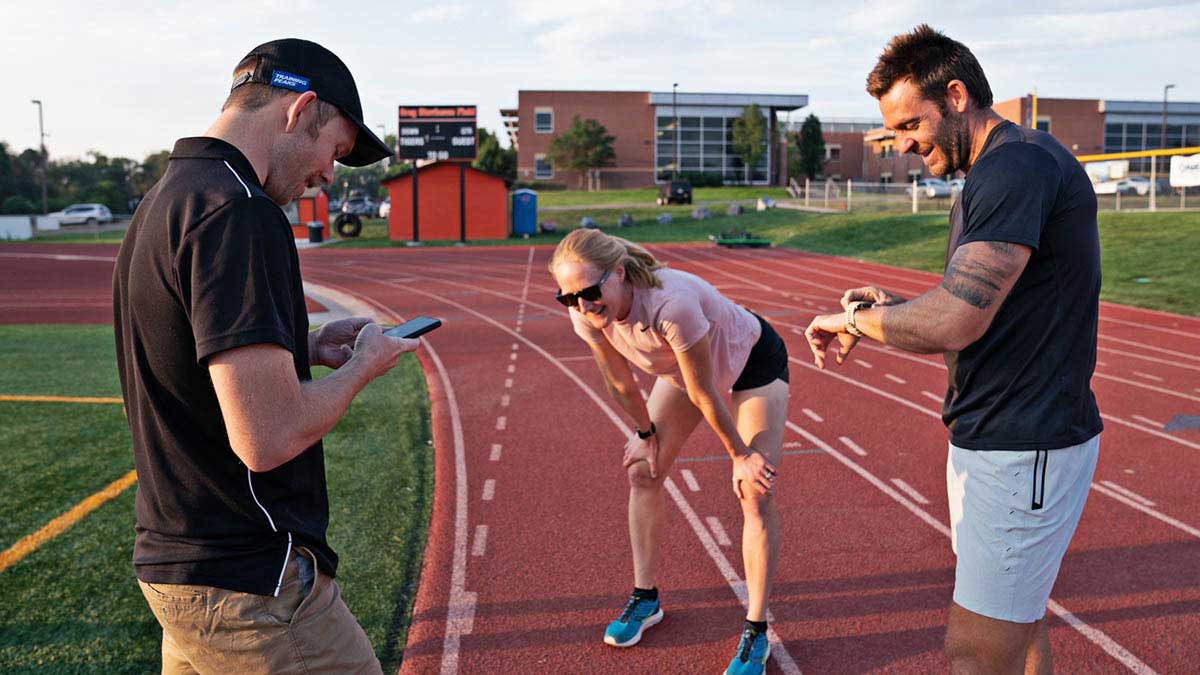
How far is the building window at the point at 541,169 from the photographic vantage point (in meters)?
68.1

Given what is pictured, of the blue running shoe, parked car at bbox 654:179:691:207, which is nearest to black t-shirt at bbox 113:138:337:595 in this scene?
the blue running shoe

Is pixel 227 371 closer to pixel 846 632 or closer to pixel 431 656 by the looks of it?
pixel 431 656

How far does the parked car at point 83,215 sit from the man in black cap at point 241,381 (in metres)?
53.1

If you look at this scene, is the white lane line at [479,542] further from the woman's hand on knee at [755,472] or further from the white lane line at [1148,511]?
the white lane line at [1148,511]

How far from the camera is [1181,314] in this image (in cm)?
1480

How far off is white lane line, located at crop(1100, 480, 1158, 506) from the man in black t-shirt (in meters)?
4.16

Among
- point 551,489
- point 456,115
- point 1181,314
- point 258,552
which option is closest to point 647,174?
point 456,115

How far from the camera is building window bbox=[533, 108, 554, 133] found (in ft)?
222

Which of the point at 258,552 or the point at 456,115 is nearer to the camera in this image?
the point at 258,552

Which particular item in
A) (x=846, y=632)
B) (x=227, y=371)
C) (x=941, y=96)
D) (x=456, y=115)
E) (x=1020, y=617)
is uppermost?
(x=456, y=115)

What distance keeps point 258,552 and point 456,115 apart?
32.0m

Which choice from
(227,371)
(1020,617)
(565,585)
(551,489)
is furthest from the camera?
(551,489)

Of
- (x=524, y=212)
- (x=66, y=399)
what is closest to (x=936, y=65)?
(x=66, y=399)

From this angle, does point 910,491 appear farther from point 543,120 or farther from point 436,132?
point 543,120
